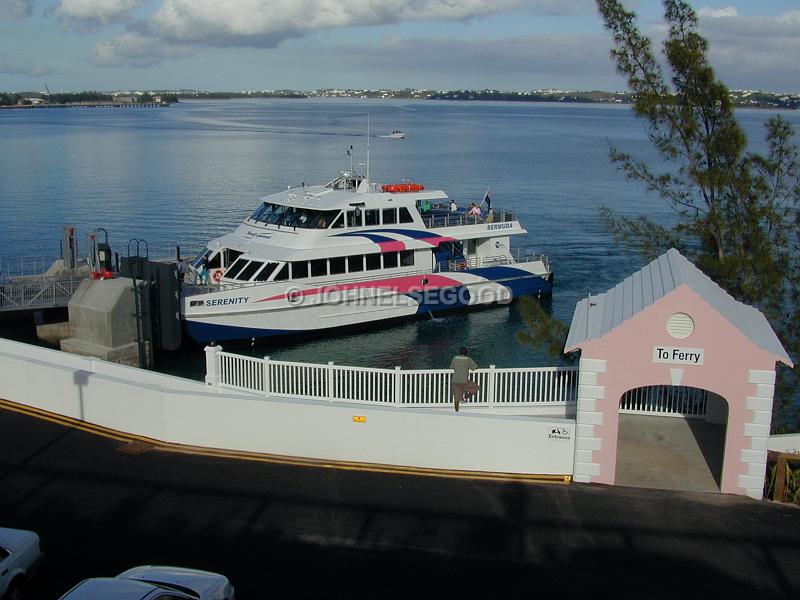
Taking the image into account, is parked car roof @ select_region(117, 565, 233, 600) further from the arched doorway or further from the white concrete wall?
the arched doorway

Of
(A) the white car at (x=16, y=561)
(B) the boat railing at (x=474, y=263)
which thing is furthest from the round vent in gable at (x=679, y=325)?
(B) the boat railing at (x=474, y=263)

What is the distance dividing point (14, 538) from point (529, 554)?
19.8ft

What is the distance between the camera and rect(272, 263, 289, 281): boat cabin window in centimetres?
2822

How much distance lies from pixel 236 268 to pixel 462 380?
15914 mm

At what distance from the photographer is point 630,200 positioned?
65.0 m

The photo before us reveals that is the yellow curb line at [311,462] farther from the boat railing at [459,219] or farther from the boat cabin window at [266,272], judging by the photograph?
the boat railing at [459,219]

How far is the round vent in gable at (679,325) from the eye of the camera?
1248 centimetres

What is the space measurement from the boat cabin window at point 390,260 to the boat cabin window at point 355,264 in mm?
1054

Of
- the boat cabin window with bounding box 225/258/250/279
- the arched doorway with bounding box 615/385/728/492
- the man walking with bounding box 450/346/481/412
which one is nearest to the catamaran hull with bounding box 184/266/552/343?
the boat cabin window with bounding box 225/258/250/279

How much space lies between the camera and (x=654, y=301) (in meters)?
12.6

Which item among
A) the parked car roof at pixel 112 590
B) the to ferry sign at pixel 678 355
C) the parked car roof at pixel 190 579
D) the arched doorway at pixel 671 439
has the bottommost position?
the arched doorway at pixel 671 439

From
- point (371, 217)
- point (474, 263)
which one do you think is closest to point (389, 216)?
point (371, 217)

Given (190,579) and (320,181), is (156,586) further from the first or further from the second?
(320,181)

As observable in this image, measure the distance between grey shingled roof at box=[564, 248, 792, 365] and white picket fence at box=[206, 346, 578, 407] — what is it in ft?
4.16
